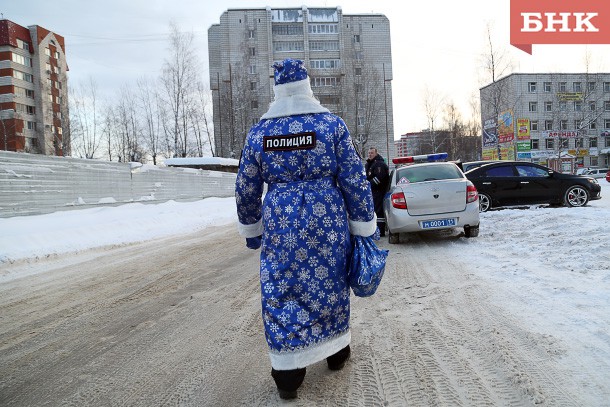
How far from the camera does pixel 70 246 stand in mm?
8672

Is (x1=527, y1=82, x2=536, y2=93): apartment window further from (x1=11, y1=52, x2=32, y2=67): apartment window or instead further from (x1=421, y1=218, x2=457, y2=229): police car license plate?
(x1=11, y1=52, x2=32, y2=67): apartment window

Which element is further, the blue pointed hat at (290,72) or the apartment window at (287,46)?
the apartment window at (287,46)

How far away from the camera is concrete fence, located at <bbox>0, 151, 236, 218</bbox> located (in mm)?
9633

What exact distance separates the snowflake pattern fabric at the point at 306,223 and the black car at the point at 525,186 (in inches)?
417

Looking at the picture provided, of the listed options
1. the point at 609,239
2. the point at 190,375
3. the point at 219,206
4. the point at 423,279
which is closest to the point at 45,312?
the point at 190,375

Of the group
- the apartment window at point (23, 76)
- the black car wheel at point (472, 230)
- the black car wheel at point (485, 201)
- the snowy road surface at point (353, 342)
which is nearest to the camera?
the snowy road surface at point (353, 342)

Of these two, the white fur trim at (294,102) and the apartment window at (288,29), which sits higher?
the apartment window at (288,29)

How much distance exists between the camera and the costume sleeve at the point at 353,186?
2449 millimetres

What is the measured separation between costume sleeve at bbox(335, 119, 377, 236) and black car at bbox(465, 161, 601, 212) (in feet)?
34.4

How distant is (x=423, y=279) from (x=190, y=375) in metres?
3.22

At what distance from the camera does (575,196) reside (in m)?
12.2

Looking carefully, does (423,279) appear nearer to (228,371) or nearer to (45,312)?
(228,371)

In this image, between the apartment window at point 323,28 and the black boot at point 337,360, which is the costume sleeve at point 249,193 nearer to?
the black boot at point 337,360

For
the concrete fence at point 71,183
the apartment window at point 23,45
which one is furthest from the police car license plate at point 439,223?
the apartment window at point 23,45
